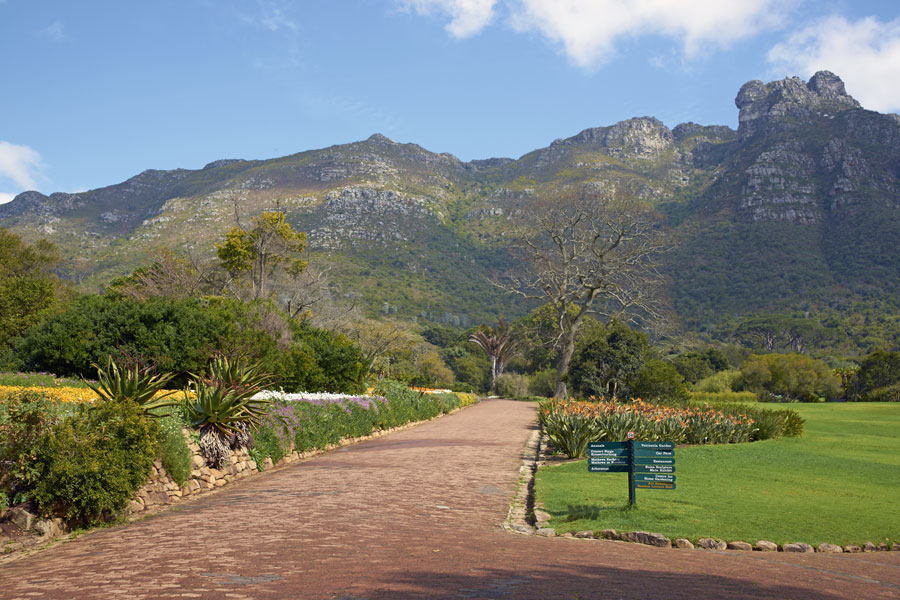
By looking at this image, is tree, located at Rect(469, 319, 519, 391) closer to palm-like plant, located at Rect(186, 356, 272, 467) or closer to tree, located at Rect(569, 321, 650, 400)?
tree, located at Rect(569, 321, 650, 400)

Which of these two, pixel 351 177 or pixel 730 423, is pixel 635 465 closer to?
pixel 730 423

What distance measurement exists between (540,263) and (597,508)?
32.4 meters

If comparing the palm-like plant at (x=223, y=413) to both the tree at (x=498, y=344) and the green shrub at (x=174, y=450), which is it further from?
the tree at (x=498, y=344)

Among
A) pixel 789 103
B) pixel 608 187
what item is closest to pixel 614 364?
pixel 608 187

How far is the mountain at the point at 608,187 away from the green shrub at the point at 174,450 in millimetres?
50352

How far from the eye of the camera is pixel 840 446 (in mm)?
16625

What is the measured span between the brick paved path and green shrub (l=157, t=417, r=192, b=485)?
1.58 ft

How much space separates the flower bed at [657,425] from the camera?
14.3 metres

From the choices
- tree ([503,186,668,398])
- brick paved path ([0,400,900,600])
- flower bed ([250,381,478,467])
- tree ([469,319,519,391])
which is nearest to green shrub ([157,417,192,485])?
brick paved path ([0,400,900,600])

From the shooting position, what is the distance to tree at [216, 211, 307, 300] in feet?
125

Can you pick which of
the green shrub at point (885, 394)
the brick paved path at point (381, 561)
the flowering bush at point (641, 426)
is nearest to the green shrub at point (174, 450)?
the brick paved path at point (381, 561)

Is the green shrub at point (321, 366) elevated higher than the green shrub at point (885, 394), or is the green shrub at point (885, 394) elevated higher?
the green shrub at point (321, 366)

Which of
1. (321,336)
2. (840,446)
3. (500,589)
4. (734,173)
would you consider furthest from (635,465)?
(734,173)

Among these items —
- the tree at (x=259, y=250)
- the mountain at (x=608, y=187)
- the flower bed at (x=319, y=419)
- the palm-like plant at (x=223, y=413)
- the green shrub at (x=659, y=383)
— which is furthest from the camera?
the mountain at (x=608, y=187)
